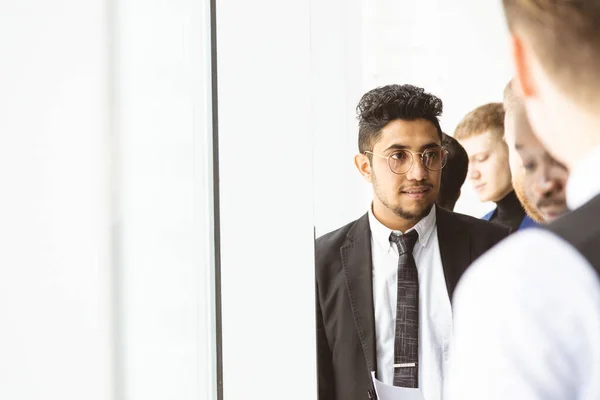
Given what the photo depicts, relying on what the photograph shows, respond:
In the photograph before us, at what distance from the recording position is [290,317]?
1763 mm

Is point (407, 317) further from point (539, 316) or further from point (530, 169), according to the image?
point (539, 316)

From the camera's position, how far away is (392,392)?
A: 154cm

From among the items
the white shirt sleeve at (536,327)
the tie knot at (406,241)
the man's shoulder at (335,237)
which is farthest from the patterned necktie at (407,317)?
the white shirt sleeve at (536,327)

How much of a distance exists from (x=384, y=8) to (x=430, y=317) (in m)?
0.70

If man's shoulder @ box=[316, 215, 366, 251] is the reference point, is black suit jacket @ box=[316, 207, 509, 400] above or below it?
below

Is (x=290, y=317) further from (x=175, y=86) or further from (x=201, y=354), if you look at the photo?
(x=175, y=86)

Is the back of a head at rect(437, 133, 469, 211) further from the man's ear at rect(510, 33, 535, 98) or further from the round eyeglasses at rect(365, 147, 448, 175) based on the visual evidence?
the man's ear at rect(510, 33, 535, 98)

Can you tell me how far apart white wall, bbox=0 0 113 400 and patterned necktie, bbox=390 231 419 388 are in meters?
0.76

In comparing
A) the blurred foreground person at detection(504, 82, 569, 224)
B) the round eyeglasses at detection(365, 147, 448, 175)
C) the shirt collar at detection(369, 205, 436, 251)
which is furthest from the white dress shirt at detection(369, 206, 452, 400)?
the blurred foreground person at detection(504, 82, 569, 224)

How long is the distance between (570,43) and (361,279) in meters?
0.80

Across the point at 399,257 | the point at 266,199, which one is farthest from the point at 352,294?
the point at 266,199

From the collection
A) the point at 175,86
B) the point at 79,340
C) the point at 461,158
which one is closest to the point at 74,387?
the point at 79,340

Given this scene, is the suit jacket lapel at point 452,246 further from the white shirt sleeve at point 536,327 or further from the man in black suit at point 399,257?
the white shirt sleeve at point 536,327

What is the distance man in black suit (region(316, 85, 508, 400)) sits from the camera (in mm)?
1507
